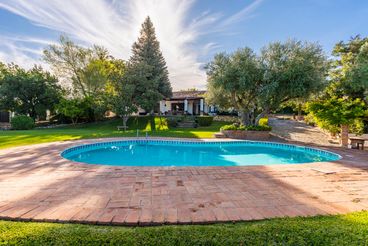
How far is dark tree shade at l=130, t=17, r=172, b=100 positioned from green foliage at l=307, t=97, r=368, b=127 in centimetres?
1962

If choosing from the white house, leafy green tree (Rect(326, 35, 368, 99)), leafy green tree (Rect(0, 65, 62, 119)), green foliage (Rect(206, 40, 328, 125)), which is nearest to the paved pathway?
green foliage (Rect(206, 40, 328, 125))

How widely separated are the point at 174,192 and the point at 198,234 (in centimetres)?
175

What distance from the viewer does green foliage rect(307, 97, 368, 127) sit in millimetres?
10602

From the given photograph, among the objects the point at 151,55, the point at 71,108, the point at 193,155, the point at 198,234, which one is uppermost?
the point at 151,55

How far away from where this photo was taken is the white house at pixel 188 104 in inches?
1153

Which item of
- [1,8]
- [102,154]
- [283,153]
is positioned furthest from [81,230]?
[1,8]

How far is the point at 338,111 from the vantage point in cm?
1096

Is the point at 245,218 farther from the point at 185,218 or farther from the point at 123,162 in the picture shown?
the point at 123,162

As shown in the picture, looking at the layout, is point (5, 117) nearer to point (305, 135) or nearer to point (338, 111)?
point (305, 135)

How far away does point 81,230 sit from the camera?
258cm

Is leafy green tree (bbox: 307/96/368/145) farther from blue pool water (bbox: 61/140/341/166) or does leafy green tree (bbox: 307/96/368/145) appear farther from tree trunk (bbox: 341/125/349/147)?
blue pool water (bbox: 61/140/341/166)

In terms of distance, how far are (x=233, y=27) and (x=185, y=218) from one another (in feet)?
43.2

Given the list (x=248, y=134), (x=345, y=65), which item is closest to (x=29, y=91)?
(x=248, y=134)

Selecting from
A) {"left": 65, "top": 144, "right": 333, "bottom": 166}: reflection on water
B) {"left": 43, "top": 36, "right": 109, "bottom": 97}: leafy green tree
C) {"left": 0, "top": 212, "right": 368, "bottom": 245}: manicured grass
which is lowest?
{"left": 65, "top": 144, "right": 333, "bottom": 166}: reflection on water
